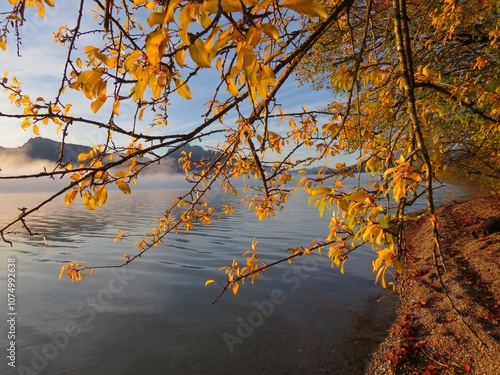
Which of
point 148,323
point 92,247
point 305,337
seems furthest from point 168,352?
point 92,247

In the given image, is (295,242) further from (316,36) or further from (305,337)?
(316,36)

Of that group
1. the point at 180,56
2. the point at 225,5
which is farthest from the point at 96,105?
the point at 225,5

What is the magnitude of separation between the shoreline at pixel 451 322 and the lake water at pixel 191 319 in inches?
26.1

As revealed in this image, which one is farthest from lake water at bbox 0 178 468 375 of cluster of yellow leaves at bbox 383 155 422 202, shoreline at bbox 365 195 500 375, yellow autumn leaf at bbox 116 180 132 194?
yellow autumn leaf at bbox 116 180 132 194

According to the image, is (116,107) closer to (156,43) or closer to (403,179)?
(156,43)

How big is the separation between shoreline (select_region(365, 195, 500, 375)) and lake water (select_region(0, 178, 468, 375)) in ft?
2.18

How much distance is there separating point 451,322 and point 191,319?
20.1 ft

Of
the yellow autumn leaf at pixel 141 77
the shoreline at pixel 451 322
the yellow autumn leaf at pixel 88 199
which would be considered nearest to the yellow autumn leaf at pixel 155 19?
the yellow autumn leaf at pixel 141 77

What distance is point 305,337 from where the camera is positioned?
720 cm

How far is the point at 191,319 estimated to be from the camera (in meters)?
8.49

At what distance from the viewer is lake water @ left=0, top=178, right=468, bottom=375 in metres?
6.46

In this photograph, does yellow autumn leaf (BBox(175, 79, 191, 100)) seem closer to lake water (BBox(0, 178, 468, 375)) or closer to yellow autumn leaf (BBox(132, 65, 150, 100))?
yellow autumn leaf (BBox(132, 65, 150, 100))

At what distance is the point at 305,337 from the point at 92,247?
1543 centimetres

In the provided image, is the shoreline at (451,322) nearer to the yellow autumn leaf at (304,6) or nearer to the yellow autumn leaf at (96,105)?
the yellow autumn leaf at (304,6)
